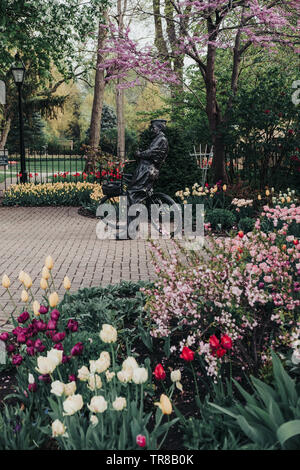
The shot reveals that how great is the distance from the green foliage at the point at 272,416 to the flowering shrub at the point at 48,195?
36.4 feet

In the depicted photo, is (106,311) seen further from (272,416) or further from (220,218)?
(220,218)

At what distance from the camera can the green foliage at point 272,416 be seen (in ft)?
6.72

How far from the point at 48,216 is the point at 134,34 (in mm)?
13170

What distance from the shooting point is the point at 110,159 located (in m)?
13.8

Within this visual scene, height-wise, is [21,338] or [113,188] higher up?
[113,188]

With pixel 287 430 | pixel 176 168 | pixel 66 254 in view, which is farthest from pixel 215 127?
pixel 287 430

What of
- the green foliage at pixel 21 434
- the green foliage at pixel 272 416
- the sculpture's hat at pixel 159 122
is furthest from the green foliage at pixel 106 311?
the sculpture's hat at pixel 159 122

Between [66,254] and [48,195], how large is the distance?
6.36 metres

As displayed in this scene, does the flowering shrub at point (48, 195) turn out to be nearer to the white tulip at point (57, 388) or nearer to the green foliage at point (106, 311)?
the green foliage at point (106, 311)

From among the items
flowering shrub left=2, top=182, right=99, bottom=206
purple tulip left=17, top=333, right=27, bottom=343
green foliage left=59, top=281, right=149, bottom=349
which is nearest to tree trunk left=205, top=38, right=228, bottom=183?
flowering shrub left=2, top=182, right=99, bottom=206

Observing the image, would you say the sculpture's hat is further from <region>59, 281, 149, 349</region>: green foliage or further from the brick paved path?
<region>59, 281, 149, 349</region>: green foliage

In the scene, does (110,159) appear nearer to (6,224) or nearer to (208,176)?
(208,176)

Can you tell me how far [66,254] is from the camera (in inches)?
289

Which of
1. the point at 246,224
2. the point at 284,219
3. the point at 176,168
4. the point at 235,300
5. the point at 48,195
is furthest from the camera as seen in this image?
the point at 48,195
